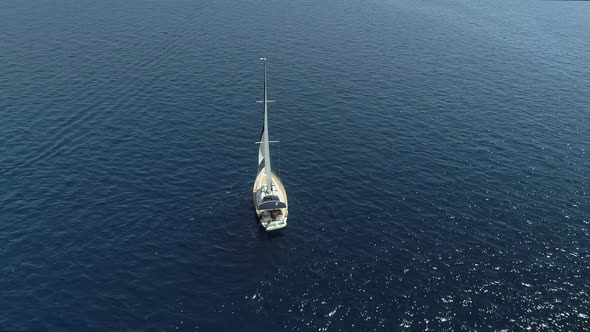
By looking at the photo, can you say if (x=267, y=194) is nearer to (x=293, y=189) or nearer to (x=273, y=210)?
(x=273, y=210)

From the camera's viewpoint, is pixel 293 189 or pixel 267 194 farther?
pixel 293 189

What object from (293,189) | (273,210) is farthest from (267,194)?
(293,189)

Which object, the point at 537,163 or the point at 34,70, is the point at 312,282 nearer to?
the point at 537,163

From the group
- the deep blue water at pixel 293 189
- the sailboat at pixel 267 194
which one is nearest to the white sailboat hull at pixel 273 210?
the sailboat at pixel 267 194

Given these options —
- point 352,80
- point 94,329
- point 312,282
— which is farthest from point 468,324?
point 352,80

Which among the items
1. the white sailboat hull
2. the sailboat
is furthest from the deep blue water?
the sailboat

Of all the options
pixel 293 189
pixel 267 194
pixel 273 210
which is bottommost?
pixel 293 189
